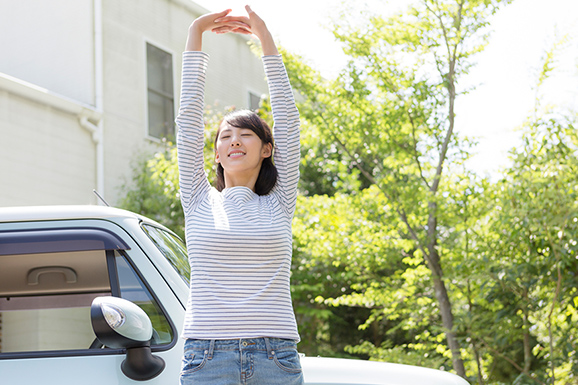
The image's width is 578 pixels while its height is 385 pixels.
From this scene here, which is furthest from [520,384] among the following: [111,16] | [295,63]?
[111,16]

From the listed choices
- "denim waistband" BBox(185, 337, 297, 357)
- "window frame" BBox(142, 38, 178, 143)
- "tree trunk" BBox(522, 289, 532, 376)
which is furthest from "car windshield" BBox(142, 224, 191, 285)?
"window frame" BBox(142, 38, 178, 143)

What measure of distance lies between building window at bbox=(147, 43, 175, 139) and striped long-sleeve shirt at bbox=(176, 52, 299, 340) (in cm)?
953

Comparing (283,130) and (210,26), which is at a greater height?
(210,26)

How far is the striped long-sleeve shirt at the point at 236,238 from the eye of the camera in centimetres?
208

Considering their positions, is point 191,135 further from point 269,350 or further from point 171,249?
point 269,350

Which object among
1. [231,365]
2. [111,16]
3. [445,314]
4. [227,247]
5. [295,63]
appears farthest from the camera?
[111,16]

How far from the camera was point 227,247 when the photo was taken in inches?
85.3

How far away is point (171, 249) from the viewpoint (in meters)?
2.96

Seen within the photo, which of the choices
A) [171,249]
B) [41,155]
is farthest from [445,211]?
[41,155]

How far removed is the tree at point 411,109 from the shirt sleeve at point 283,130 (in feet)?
14.1

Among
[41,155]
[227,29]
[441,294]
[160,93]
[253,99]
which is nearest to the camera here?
[227,29]

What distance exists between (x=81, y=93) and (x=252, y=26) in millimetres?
8756

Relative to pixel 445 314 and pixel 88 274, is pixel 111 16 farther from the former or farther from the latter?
pixel 88 274

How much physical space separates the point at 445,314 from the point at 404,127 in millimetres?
1975
